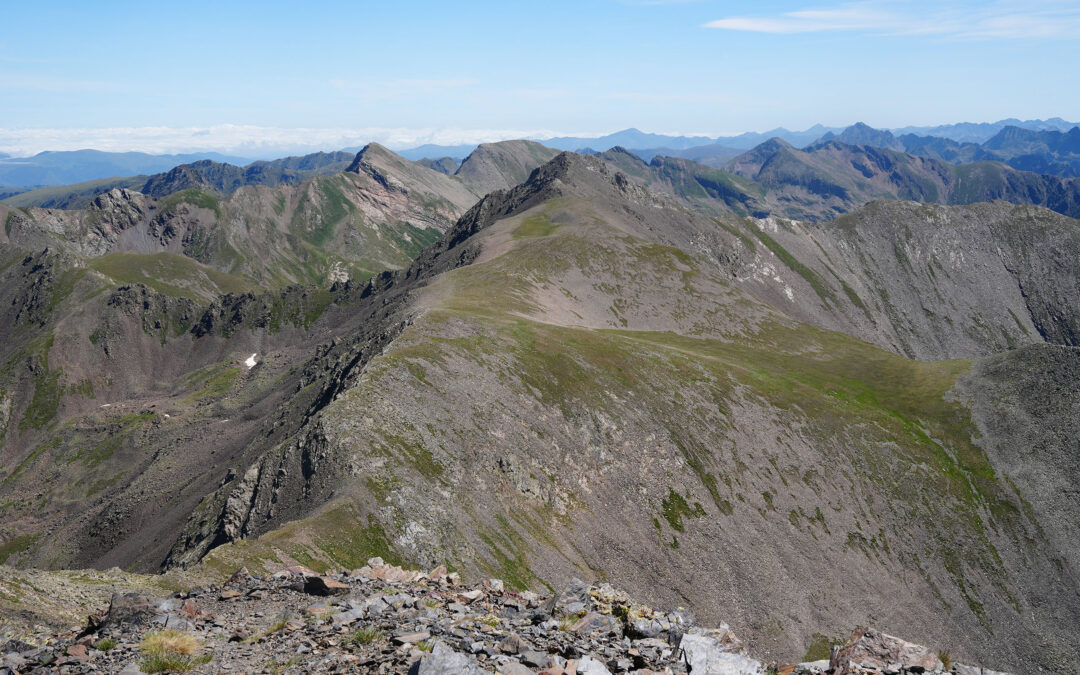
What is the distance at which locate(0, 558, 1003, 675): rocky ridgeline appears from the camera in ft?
59.8

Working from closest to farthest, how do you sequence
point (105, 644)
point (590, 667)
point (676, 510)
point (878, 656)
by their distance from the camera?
1. point (590, 667)
2. point (105, 644)
3. point (878, 656)
4. point (676, 510)

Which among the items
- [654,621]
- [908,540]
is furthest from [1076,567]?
[654,621]

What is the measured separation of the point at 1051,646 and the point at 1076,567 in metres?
17.7

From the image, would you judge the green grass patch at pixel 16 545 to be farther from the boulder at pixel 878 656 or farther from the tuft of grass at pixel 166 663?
the boulder at pixel 878 656

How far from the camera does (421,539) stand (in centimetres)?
5884

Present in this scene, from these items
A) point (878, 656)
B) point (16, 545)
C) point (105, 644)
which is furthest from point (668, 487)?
point (16, 545)

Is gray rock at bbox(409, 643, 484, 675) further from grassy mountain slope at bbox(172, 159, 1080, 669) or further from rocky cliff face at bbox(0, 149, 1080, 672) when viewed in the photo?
grassy mountain slope at bbox(172, 159, 1080, 669)

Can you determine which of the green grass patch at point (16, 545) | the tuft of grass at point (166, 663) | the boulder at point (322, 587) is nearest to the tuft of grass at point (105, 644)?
the tuft of grass at point (166, 663)

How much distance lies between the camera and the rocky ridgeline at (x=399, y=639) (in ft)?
59.8

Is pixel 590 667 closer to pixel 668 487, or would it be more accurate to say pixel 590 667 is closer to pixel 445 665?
pixel 445 665

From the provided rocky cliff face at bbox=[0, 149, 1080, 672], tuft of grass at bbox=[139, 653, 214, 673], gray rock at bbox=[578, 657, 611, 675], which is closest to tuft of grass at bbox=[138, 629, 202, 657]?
tuft of grass at bbox=[139, 653, 214, 673]

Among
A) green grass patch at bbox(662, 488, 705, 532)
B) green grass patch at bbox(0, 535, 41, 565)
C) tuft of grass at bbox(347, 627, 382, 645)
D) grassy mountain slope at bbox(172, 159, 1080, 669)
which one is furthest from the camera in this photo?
green grass patch at bbox(0, 535, 41, 565)

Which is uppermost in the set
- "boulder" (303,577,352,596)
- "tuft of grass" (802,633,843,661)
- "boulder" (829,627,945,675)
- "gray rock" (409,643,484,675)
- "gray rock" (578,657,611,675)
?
"gray rock" (409,643,484,675)

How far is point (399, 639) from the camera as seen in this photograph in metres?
18.9
